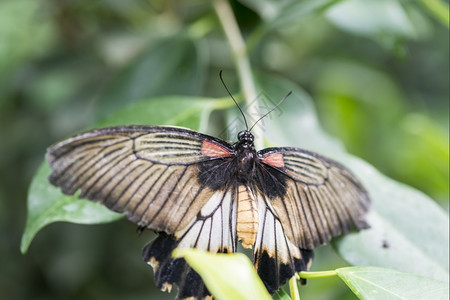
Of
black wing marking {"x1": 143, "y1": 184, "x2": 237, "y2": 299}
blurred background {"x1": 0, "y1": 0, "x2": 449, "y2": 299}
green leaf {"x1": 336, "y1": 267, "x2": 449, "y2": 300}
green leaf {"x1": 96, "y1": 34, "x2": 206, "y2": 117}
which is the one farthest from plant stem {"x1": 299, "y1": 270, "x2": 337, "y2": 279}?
blurred background {"x1": 0, "y1": 0, "x2": 449, "y2": 299}

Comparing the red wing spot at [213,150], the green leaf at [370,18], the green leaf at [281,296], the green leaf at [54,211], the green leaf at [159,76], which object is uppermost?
the green leaf at [370,18]

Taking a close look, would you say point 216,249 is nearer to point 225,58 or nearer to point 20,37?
point 225,58

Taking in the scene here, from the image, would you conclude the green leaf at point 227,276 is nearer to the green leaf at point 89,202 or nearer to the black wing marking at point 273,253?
the black wing marking at point 273,253

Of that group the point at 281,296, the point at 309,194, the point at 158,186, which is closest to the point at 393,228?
the point at 309,194

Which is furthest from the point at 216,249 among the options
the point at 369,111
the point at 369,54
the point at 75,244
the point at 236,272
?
the point at 369,54

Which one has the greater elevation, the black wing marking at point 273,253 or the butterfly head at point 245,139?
the butterfly head at point 245,139

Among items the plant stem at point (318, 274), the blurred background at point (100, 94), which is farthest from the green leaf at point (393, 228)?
the blurred background at point (100, 94)

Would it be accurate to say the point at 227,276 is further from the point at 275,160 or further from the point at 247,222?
the point at 275,160
